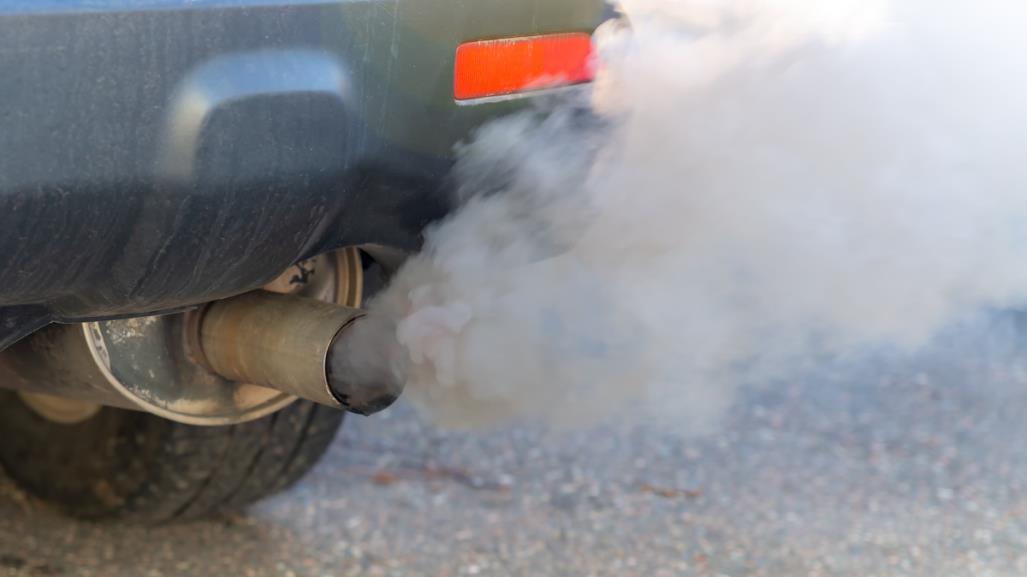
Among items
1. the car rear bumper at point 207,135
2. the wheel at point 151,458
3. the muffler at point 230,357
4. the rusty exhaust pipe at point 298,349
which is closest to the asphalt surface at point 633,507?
the wheel at point 151,458

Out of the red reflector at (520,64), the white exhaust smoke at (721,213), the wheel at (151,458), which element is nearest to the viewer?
the red reflector at (520,64)

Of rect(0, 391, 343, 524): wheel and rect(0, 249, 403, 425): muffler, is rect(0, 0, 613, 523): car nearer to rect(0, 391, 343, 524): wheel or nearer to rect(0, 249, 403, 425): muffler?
rect(0, 249, 403, 425): muffler

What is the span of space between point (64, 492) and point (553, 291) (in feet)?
4.08

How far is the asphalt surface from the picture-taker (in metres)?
2.42

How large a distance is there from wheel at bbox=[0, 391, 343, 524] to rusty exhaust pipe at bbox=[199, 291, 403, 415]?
1.82 feet

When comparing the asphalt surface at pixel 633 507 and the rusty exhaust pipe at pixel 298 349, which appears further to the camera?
the asphalt surface at pixel 633 507

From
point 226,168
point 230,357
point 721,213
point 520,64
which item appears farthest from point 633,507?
point 226,168

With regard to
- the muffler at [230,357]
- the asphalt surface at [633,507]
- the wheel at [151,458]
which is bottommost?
the asphalt surface at [633,507]

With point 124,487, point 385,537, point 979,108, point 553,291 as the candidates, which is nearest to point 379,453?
point 385,537

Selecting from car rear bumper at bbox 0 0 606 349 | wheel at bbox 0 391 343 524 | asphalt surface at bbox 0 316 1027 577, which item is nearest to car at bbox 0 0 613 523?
car rear bumper at bbox 0 0 606 349

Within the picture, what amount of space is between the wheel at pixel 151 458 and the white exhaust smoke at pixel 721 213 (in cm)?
66

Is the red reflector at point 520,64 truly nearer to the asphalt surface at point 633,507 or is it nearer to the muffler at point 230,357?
the muffler at point 230,357

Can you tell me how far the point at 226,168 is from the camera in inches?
54.5

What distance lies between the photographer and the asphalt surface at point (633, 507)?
2.42 meters
